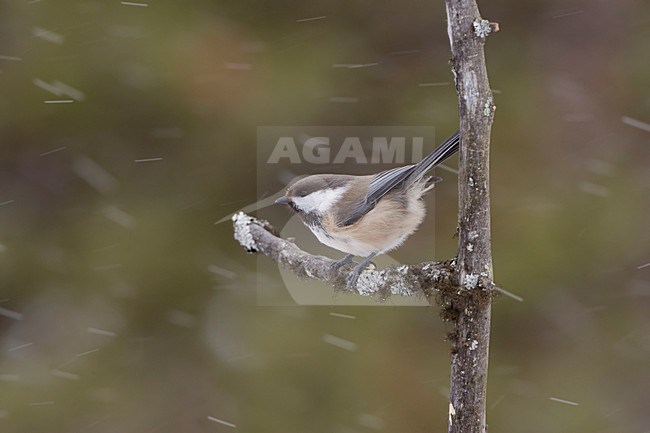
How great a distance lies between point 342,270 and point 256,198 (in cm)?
237

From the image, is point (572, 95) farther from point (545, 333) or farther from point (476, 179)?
point (476, 179)

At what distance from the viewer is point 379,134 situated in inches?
172

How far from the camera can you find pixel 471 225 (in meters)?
1.60

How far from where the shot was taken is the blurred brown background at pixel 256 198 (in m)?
4.68

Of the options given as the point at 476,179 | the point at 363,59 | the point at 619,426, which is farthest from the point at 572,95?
the point at 476,179

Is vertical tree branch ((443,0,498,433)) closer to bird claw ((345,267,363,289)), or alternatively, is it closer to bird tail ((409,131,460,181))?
bird tail ((409,131,460,181))

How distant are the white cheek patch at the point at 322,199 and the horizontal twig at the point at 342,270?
165mm

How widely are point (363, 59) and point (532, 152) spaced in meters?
1.24

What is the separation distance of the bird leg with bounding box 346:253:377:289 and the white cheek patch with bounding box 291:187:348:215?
23 cm

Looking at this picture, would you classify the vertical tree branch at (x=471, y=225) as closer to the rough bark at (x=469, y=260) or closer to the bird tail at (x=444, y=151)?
the rough bark at (x=469, y=260)

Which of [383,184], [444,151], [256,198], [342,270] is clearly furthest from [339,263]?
[256,198]

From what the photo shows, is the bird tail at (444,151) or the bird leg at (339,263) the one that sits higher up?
the bird tail at (444,151)

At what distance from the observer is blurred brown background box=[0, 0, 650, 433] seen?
15.3 ft

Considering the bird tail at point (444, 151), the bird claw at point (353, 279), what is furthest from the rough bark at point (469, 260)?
the bird claw at point (353, 279)
